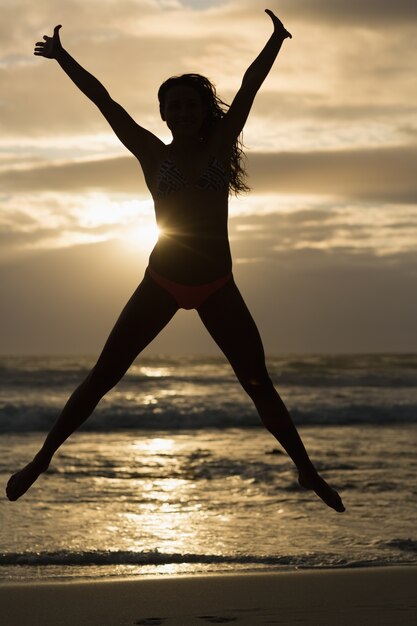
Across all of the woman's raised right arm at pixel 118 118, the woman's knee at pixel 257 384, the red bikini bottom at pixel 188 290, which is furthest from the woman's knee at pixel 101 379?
the woman's raised right arm at pixel 118 118

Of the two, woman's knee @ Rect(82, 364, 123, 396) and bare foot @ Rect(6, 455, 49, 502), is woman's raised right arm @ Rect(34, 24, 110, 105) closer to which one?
woman's knee @ Rect(82, 364, 123, 396)

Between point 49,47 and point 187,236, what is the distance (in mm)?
1154

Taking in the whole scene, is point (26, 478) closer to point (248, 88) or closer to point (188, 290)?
point (188, 290)

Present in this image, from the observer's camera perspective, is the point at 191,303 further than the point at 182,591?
No

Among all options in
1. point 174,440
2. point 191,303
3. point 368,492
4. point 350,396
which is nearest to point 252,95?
point 191,303

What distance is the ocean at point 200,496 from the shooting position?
680cm

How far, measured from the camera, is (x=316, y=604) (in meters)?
5.35

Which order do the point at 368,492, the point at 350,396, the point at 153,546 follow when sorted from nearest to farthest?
the point at 153,546, the point at 368,492, the point at 350,396

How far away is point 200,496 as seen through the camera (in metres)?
9.46

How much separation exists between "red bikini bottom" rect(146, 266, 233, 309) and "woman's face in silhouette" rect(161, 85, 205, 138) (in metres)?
0.70

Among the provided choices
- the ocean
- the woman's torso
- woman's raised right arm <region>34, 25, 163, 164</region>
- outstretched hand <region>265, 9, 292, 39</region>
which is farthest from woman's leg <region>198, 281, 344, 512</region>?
the ocean

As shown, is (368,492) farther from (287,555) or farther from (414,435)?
(414,435)

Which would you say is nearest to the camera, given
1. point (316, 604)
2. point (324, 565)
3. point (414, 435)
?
point (316, 604)

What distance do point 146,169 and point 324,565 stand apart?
10.4ft
